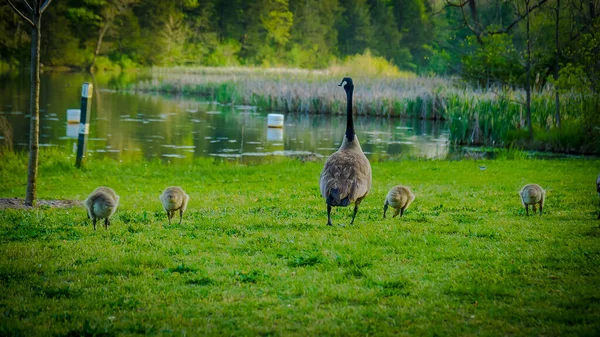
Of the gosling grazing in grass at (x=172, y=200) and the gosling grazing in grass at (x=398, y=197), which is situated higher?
the gosling grazing in grass at (x=398, y=197)

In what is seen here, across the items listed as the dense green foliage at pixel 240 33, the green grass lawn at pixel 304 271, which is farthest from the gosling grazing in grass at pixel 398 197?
the dense green foliage at pixel 240 33

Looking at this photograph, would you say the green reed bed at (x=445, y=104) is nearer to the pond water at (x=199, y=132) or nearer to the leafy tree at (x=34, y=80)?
the pond water at (x=199, y=132)

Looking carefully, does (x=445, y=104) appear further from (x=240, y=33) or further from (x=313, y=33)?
(x=313, y=33)

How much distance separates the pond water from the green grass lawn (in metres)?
14.7

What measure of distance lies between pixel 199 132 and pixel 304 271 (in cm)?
2863

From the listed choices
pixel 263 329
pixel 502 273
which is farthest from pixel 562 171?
pixel 263 329

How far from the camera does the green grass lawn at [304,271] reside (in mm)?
6578

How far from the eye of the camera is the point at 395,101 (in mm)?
44281

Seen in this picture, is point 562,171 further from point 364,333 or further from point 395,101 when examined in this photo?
point 395,101

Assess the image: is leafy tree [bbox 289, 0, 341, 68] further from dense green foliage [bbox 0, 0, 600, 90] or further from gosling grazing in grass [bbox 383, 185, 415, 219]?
gosling grazing in grass [bbox 383, 185, 415, 219]

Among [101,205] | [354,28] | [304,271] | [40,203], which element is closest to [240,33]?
[354,28]

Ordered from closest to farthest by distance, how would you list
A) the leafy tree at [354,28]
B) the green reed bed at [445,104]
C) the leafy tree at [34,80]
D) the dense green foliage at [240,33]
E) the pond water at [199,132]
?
the leafy tree at [34,80], the green reed bed at [445,104], the pond water at [199,132], the dense green foliage at [240,33], the leafy tree at [354,28]

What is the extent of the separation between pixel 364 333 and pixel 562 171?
658 inches

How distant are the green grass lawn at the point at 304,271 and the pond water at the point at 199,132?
580 inches
